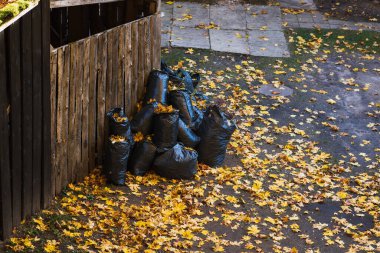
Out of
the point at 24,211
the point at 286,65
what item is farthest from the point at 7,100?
the point at 286,65

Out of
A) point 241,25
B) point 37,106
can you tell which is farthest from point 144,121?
point 241,25

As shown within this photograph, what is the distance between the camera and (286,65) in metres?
14.0

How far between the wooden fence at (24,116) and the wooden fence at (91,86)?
28 centimetres

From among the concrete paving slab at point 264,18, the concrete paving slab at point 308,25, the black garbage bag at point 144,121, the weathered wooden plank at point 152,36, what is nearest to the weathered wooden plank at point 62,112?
the black garbage bag at point 144,121

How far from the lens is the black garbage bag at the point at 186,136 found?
10.4 metres

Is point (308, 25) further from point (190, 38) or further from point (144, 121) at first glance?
point (144, 121)

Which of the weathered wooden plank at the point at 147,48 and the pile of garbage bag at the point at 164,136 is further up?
the weathered wooden plank at the point at 147,48

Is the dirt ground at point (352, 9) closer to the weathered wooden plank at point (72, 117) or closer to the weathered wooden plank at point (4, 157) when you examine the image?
the weathered wooden plank at point (72, 117)

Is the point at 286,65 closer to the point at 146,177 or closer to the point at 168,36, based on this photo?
the point at 168,36

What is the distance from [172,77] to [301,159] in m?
2.25

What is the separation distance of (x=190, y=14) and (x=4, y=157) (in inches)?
343

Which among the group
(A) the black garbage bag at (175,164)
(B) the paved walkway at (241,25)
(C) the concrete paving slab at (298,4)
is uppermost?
(C) the concrete paving slab at (298,4)

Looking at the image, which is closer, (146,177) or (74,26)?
(146,177)

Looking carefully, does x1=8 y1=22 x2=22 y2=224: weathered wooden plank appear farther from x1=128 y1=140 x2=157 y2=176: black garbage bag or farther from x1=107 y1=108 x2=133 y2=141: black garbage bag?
x1=128 y1=140 x2=157 y2=176: black garbage bag
